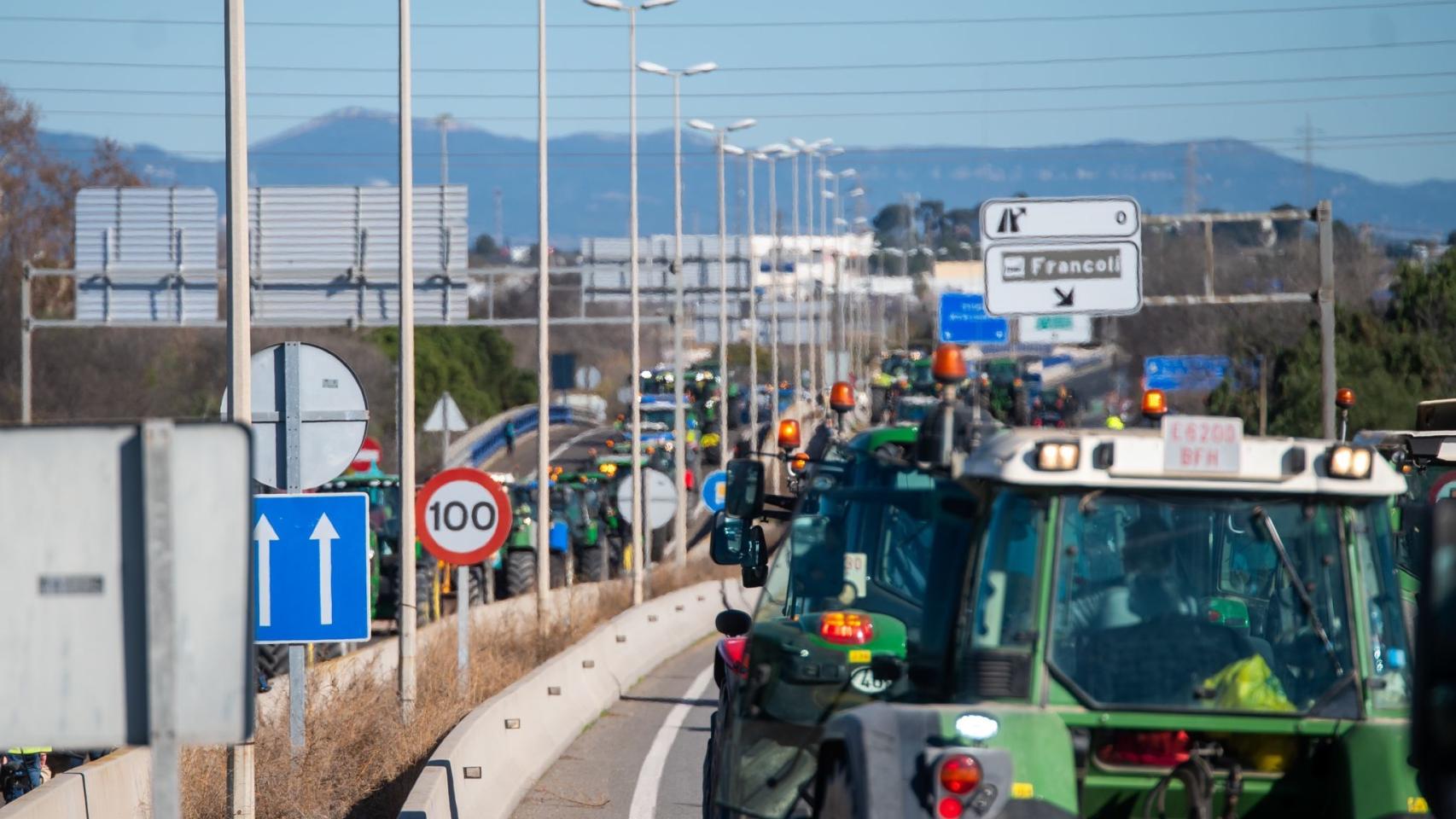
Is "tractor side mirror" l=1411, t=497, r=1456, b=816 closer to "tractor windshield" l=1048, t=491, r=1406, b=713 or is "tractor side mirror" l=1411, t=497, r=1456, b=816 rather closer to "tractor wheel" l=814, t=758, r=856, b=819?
"tractor windshield" l=1048, t=491, r=1406, b=713

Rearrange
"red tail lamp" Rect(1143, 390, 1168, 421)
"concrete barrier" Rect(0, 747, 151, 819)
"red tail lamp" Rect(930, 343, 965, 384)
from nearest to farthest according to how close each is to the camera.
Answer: "red tail lamp" Rect(930, 343, 965, 384), "red tail lamp" Rect(1143, 390, 1168, 421), "concrete barrier" Rect(0, 747, 151, 819)

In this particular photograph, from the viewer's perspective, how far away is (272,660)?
21.7 m

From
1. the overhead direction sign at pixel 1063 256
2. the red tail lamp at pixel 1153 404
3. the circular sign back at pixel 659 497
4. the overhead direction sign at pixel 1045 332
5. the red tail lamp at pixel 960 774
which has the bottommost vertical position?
the circular sign back at pixel 659 497

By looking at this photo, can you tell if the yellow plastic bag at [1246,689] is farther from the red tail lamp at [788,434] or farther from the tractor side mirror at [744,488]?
the red tail lamp at [788,434]

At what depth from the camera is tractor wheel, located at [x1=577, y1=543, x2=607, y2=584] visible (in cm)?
3644

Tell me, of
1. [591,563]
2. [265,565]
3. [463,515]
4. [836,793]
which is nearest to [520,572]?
[591,563]

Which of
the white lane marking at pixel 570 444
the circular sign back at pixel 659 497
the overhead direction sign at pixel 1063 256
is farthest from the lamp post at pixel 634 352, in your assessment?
the white lane marking at pixel 570 444

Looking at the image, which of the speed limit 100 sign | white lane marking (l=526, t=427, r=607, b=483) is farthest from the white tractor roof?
white lane marking (l=526, t=427, r=607, b=483)

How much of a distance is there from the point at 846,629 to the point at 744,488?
1182 millimetres

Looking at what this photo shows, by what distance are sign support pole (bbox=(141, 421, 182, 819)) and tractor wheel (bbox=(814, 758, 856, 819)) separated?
2.31 metres

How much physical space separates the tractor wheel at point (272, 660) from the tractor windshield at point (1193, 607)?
16.4m

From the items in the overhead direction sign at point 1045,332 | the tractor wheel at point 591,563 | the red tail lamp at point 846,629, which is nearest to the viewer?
the red tail lamp at point 846,629

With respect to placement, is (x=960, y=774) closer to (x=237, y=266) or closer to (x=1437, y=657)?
(x=1437, y=657)

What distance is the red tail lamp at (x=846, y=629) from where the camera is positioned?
7035 mm
